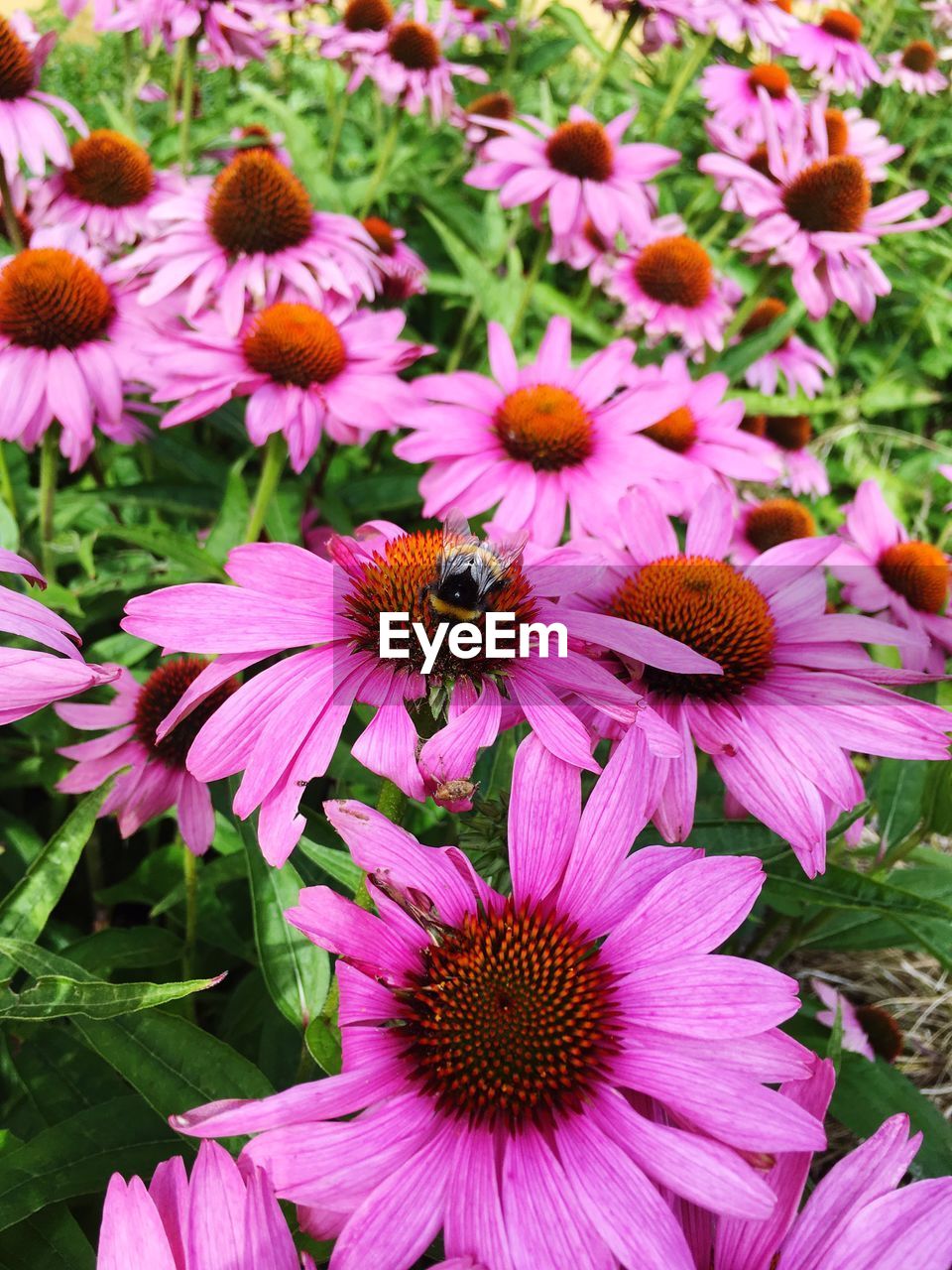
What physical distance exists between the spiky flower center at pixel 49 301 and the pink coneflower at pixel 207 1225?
4.12 ft

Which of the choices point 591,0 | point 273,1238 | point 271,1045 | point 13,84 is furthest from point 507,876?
point 591,0

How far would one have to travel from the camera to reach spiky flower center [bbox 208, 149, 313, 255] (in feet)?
5.53

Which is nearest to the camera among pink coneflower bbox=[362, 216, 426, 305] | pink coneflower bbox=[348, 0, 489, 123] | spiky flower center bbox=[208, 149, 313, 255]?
spiky flower center bbox=[208, 149, 313, 255]

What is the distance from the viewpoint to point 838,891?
0.93 m

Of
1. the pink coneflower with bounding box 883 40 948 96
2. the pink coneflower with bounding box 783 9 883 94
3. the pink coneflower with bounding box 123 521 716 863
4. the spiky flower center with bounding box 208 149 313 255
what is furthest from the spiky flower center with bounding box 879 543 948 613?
the pink coneflower with bounding box 883 40 948 96

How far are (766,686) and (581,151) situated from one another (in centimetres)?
157

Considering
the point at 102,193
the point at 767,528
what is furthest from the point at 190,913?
the point at 102,193

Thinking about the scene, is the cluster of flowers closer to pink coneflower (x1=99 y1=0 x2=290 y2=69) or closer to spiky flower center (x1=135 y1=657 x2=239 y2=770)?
spiky flower center (x1=135 y1=657 x2=239 y2=770)

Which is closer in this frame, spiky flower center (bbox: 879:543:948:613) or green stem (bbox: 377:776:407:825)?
green stem (bbox: 377:776:407:825)

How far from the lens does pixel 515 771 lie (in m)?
0.70

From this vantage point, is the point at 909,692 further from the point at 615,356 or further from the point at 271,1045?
the point at 271,1045

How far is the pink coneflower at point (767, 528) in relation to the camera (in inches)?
75.3

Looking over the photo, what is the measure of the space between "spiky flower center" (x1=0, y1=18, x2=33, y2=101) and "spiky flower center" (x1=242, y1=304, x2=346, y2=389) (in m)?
0.60

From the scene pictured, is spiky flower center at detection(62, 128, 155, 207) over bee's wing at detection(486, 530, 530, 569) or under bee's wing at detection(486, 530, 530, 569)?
under
